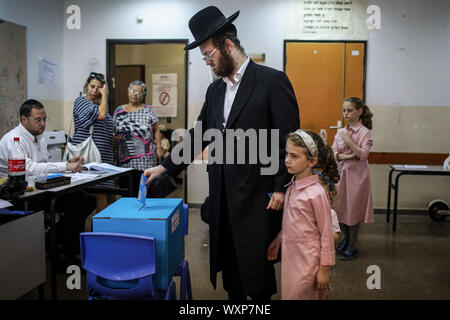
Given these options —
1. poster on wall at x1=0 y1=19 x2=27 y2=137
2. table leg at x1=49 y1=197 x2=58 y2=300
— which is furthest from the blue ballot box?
poster on wall at x1=0 y1=19 x2=27 y2=137

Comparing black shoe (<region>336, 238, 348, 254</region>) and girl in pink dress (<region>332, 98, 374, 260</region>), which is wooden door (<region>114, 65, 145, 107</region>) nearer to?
girl in pink dress (<region>332, 98, 374, 260</region>)

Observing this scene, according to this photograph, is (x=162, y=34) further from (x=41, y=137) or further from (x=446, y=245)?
(x=446, y=245)

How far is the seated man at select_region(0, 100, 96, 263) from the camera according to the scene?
7.82 feet

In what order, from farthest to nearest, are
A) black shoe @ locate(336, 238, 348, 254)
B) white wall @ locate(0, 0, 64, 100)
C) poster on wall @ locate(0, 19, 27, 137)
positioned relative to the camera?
1. white wall @ locate(0, 0, 64, 100)
2. poster on wall @ locate(0, 19, 27, 137)
3. black shoe @ locate(336, 238, 348, 254)

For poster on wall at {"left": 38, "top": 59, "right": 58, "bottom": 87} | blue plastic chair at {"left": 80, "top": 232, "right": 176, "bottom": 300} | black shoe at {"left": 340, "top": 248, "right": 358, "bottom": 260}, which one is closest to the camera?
blue plastic chair at {"left": 80, "top": 232, "right": 176, "bottom": 300}

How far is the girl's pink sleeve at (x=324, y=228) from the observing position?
1399mm

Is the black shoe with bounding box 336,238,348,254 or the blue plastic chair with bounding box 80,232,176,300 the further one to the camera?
the black shoe with bounding box 336,238,348,254

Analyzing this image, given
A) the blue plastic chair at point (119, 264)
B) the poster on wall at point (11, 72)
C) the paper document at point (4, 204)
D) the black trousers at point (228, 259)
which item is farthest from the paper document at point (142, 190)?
the poster on wall at point (11, 72)

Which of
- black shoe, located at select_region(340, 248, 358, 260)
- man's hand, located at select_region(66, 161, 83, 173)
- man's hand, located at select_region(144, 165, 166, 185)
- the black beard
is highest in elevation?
the black beard

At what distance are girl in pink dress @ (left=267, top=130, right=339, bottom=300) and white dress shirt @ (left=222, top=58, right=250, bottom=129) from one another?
294mm

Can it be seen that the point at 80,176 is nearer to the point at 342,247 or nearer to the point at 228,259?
the point at 228,259

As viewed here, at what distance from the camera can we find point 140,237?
4.25ft

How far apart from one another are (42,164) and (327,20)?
369 centimetres
